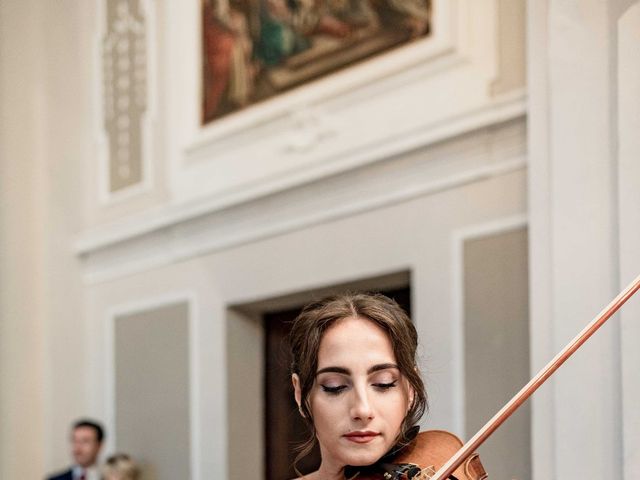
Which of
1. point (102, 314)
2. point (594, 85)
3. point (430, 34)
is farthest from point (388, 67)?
point (102, 314)

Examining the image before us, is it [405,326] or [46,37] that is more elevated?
[46,37]

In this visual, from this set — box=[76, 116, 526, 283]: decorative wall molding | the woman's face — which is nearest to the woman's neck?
the woman's face

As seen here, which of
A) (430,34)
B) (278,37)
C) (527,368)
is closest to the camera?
(527,368)

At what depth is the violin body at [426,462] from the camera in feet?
8.80

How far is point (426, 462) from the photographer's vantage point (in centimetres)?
275

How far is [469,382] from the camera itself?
589 cm

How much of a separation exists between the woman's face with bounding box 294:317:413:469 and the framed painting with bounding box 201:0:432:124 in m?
3.94

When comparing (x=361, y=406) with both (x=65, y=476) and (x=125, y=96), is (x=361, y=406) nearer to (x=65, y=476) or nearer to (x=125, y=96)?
(x=65, y=476)

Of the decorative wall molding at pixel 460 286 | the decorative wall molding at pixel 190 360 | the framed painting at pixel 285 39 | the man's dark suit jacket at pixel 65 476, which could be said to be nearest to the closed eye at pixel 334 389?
the decorative wall molding at pixel 460 286

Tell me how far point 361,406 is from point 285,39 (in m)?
5.02

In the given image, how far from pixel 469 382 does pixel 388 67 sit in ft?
5.54

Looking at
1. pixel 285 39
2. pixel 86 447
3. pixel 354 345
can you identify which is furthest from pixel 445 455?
pixel 86 447

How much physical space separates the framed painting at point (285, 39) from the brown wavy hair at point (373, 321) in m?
3.84

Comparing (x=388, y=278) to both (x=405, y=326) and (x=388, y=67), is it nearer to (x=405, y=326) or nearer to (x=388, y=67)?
(x=388, y=67)
